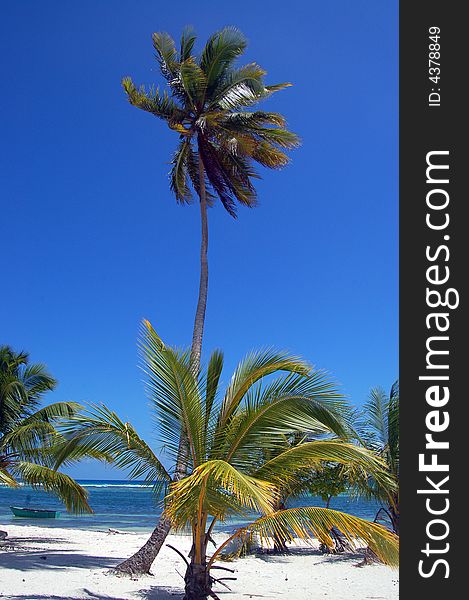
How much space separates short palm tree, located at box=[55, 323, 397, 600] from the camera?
313 inches

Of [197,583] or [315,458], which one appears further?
[197,583]

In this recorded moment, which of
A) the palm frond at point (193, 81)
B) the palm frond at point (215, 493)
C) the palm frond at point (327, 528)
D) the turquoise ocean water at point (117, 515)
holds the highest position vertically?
the palm frond at point (193, 81)

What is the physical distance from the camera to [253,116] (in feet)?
45.8

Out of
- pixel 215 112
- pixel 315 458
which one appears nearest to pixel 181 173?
pixel 215 112

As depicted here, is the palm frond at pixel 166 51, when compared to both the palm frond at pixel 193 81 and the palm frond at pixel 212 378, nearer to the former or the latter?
the palm frond at pixel 193 81

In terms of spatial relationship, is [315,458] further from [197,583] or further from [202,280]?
[202,280]

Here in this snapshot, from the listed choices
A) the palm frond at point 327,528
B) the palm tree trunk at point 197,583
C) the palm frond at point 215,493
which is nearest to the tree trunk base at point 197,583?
the palm tree trunk at point 197,583

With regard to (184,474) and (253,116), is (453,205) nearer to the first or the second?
(184,474)

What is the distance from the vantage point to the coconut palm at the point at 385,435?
14719 millimetres

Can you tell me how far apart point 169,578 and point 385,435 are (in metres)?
6.29

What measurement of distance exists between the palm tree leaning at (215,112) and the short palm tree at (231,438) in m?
4.34

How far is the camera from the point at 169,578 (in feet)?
40.4

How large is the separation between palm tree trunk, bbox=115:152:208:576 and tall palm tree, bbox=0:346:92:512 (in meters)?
2.47

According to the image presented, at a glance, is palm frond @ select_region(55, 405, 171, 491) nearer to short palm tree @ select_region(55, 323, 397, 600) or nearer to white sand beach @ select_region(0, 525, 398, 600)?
short palm tree @ select_region(55, 323, 397, 600)
